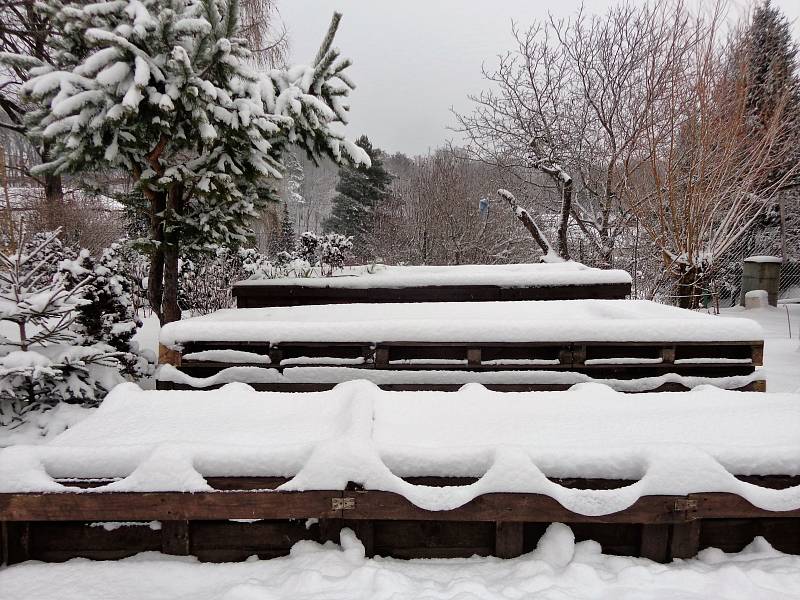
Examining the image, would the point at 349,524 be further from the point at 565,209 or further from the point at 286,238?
the point at 286,238

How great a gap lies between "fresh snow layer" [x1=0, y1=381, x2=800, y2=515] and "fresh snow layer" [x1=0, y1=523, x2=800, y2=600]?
31cm

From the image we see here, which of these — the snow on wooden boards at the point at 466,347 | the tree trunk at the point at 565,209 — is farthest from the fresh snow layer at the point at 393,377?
the tree trunk at the point at 565,209

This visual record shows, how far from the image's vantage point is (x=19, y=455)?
2.19m

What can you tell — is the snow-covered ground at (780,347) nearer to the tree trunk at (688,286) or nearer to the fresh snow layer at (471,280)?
the tree trunk at (688,286)

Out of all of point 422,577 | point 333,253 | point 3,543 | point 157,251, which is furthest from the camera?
point 333,253

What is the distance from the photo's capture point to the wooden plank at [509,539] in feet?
7.22

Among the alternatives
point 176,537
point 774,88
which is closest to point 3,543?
point 176,537

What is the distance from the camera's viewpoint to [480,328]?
13.1 ft

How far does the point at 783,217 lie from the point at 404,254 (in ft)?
50.1

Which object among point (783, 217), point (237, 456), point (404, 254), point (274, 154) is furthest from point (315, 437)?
point (783, 217)

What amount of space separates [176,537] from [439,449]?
143cm

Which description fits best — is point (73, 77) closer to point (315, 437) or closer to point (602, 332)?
point (315, 437)

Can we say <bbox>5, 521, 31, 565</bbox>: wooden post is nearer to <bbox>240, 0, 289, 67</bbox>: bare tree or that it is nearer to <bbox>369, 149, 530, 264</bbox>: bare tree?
<bbox>240, 0, 289, 67</bbox>: bare tree

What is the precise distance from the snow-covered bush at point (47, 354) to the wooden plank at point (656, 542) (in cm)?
492
